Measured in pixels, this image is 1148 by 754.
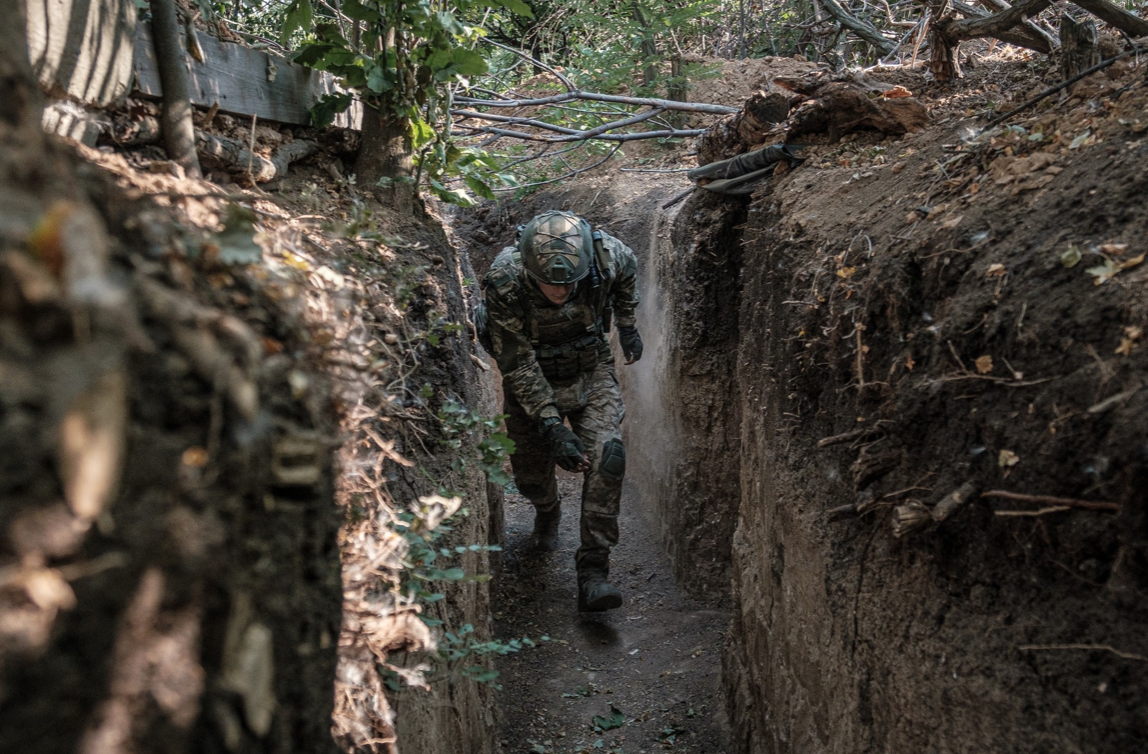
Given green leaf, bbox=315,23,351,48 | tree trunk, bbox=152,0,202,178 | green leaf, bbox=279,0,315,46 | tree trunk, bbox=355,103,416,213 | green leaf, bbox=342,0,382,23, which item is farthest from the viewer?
Result: tree trunk, bbox=355,103,416,213

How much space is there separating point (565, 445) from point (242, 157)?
242cm

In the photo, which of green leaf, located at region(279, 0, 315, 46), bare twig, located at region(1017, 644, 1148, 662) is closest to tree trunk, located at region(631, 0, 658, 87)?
green leaf, located at region(279, 0, 315, 46)

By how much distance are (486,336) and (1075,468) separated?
3.69 m

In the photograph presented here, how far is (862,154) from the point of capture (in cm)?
373

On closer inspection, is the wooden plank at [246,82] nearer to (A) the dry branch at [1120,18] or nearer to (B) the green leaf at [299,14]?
(B) the green leaf at [299,14]

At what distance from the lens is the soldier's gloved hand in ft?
15.6

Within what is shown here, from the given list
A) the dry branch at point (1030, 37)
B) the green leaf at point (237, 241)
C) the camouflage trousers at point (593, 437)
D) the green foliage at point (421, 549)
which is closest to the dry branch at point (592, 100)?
the camouflage trousers at point (593, 437)

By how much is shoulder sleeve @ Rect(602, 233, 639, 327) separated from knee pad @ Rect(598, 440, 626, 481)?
0.82 metres

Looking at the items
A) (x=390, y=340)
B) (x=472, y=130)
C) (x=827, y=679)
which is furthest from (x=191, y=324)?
(x=472, y=130)

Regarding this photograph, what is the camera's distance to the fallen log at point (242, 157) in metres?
2.78

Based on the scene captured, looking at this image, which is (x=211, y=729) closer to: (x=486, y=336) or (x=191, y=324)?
(x=191, y=324)

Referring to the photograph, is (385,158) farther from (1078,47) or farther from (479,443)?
(1078,47)

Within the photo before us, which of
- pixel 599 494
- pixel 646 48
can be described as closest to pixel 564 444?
pixel 599 494

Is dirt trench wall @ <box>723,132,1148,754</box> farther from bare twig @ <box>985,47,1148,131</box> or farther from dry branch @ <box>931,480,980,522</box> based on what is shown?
bare twig @ <box>985,47,1148,131</box>
